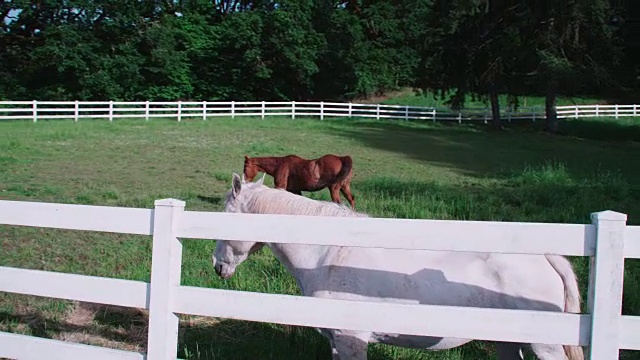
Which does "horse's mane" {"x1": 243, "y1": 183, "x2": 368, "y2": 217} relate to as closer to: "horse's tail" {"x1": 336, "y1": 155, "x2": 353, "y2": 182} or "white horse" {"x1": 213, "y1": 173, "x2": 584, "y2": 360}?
"white horse" {"x1": 213, "y1": 173, "x2": 584, "y2": 360}

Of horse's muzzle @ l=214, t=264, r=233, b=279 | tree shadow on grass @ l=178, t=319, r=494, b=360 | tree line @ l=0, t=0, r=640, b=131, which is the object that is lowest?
tree shadow on grass @ l=178, t=319, r=494, b=360

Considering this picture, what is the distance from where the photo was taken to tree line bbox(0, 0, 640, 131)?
31.9 metres

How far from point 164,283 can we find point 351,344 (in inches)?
46.6

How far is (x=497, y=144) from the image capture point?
26531 millimetres

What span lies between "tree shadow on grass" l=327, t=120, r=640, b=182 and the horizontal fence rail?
8.67 ft

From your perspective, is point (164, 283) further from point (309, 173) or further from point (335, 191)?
A: point (309, 173)

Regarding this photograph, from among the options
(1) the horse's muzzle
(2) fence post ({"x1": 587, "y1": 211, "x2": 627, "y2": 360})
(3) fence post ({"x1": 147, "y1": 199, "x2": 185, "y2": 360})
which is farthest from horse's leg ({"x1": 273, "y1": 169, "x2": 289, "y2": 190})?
(2) fence post ({"x1": 587, "y1": 211, "x2": 627, "y2": 360})

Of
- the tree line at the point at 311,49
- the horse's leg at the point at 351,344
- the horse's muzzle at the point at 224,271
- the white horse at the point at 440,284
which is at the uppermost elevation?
the tree line at the point at 311,49

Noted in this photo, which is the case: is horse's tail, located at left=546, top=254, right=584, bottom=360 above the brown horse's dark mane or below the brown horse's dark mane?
below

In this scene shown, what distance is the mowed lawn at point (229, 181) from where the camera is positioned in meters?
5.44

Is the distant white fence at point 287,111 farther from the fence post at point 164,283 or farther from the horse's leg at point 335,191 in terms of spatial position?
the fence post at point 164,283

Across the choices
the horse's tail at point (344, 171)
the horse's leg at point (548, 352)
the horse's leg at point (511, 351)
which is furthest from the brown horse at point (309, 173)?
the horse's leg at point (548, 352)

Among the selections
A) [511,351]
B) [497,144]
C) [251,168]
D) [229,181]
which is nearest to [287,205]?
[511,351]

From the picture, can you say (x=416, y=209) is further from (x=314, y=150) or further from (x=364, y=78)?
(x=364, y=78)
